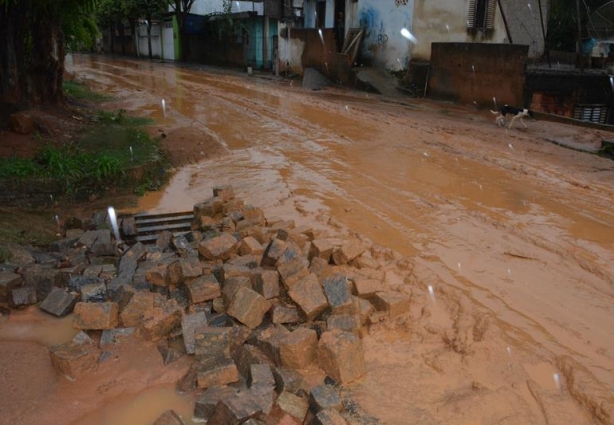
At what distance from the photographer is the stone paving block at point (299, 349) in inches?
141

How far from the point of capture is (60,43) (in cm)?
1086

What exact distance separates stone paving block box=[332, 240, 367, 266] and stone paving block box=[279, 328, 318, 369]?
1401 millimetres

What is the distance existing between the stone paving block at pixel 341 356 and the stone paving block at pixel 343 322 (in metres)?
0.17

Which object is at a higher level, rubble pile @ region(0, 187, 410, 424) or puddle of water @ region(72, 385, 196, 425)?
rubble pile @ region(0, 187, 410, 424)

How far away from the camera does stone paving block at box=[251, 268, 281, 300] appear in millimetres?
4211

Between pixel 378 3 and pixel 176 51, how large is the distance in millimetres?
20843

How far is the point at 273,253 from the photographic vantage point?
4609mm

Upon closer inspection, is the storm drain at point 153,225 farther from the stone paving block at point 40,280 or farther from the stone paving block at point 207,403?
the stone paving block at point 207,403

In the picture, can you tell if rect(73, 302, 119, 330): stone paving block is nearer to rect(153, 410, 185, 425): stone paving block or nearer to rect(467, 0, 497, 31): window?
rect(153, 410, 185, 425): stone paving block

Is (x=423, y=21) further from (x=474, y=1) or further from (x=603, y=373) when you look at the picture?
(x=603, y=373)

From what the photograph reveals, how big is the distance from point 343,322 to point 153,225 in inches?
139

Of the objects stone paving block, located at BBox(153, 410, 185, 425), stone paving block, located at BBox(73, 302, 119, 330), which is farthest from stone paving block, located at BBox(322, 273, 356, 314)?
stone paving block, located at BBox(73, 302, 119, 330)

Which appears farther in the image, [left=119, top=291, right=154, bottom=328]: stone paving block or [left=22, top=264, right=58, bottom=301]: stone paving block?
[left=22, top=264, right=58, bottom=301]: stone paving block

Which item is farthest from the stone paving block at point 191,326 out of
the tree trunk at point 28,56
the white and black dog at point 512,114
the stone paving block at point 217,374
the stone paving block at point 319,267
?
the white and black dog at point 512,114
